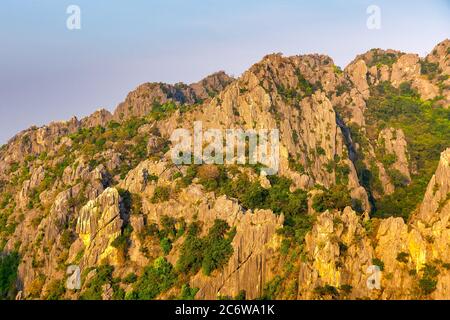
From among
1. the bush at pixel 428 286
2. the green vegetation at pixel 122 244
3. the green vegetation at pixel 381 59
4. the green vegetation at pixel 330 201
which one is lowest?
the bush at pixel 428 286

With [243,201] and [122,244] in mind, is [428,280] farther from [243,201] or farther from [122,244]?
[122,244]

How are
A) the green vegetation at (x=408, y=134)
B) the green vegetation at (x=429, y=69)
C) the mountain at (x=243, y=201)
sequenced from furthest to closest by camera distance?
1. the green vegetation at (x=429, y=69)
2. the green vegetation at (x=408, y=134)
3. the mountain at (x=243, y=201)

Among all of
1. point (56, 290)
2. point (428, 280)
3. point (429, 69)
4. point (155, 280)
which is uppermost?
point (429, 69)

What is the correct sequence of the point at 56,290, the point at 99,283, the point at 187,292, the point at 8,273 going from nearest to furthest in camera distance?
the point at 187,292
the point at 99,283
the point at 56,290
the point at 8,273

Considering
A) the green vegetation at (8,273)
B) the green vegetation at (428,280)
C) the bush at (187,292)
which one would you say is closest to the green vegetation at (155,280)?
the bush at (187,292)

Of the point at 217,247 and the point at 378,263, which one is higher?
the point at 217,247

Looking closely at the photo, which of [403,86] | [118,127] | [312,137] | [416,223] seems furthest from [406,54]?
[416,223]

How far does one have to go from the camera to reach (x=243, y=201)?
208ft

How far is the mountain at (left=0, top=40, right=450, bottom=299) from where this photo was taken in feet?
161

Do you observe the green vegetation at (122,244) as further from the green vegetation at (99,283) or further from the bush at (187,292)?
the bush at (187,292)

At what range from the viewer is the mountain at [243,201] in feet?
161

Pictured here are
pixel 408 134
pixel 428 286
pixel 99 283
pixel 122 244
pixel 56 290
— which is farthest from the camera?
pixel 408 134

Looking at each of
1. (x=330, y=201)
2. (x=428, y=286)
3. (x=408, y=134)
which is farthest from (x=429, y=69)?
(x=428, y=286)

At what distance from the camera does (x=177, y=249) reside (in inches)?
2362
